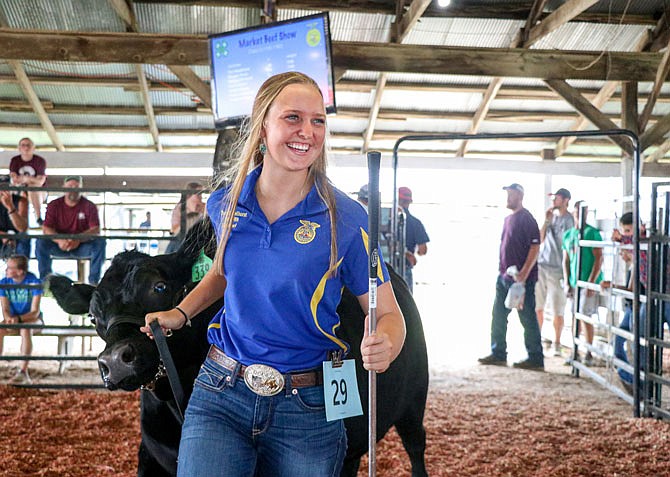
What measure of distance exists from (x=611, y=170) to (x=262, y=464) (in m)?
13.3

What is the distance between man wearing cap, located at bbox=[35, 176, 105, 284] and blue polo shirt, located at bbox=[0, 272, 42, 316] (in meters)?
0.18

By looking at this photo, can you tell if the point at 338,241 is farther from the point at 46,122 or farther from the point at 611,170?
the point at 611,170

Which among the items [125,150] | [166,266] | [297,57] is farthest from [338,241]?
[125,150]

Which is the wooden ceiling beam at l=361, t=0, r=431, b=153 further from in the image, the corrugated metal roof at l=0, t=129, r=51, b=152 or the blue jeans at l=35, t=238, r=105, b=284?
the corrugated metal roof at l=0, t=129, r=51, b=152

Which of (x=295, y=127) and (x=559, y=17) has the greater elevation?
(x=559, y=17)

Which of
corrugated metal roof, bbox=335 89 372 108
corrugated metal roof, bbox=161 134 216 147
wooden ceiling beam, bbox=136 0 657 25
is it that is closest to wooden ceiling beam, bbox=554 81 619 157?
wooden ceiling beam, bbox=136 0 657 25

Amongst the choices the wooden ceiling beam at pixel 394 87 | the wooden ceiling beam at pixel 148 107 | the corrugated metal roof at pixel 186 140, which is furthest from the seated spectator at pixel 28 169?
the corrugated metal roof at pixel 186 140

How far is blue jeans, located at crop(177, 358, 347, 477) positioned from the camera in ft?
4.90

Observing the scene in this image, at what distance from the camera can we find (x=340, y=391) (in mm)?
1581

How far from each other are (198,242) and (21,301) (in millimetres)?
4097

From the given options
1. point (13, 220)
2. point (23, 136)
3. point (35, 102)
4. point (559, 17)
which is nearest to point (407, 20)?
point (559, 17)

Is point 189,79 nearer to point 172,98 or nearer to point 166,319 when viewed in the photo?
point 172,98

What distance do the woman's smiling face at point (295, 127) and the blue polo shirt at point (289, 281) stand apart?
0.10 meters

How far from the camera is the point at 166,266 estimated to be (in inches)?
89.5
